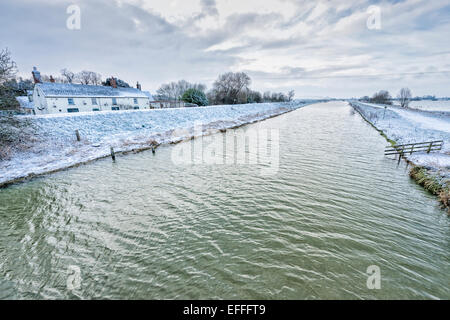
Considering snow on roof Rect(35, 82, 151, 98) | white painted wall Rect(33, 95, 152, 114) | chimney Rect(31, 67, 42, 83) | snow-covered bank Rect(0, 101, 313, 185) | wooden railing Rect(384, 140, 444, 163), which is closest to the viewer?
snow-covered bank Rect(0, 101, 313, 185)

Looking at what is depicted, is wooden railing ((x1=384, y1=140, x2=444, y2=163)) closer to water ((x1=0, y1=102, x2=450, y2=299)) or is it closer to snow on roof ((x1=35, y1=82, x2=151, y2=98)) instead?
water ((x1=0, y1=102, x2=450, y2=299))

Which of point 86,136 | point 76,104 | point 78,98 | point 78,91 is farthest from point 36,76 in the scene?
point 86,136

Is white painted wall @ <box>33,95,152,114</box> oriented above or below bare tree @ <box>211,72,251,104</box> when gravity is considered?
below

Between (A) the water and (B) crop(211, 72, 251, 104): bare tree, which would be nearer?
(A) the water

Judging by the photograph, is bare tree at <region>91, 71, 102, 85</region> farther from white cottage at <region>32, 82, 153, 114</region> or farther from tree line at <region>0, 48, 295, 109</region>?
white cottage at <region>32, 82, 153, 114</region>

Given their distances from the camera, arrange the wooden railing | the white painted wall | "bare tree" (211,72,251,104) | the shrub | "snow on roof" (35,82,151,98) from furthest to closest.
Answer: "bare tree" (211,72,251,104) < the shrub < "snow on roof" (35,82,151,98) < the white painted wall < the wooden railing

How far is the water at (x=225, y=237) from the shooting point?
518 centimetres

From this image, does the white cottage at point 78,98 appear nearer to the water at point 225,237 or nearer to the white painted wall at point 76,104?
the white painted wall at point 76,104

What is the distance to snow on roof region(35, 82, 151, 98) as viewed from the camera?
112 feet

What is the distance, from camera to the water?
17.0 ft

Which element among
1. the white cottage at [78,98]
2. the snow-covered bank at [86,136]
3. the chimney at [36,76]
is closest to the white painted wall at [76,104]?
the white cottage at [78,98]

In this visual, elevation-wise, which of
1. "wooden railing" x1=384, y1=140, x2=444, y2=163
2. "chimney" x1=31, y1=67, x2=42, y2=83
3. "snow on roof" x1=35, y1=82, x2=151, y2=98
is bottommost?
"wooden railing" x1=384, y1=140, x2=444, y2=163

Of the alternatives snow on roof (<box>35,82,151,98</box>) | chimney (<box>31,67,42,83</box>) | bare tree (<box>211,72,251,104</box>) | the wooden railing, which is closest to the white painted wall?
snow on roof (<box>35,82,151,98</box>)
